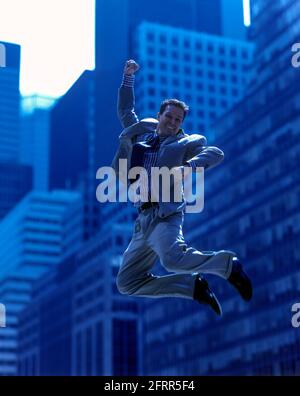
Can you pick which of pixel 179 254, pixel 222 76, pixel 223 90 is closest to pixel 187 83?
pixel 222 76

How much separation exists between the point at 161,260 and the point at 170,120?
178cm

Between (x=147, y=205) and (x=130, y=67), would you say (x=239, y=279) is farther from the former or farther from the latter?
(x=130, y=67)

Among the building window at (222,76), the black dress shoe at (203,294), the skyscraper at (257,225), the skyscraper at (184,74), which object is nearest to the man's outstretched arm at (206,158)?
the black dress shoe at (203,294)

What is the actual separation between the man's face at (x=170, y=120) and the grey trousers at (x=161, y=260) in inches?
40.4

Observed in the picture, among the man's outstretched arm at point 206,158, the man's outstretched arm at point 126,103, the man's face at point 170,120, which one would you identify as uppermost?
the man's outstretched arm at point 126,103

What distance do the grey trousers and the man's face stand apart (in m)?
1.03

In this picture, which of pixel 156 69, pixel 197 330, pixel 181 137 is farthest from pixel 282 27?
pixel 181 137

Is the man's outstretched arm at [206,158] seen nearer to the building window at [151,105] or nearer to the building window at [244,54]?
the building window at [151,105]

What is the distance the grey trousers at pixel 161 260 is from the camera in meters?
9.88

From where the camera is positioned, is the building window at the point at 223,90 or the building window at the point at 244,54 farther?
the building window at the point at 244,54

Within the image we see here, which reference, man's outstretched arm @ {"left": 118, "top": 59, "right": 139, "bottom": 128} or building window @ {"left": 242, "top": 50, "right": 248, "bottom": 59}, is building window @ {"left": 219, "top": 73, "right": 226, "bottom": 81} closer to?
building window @ {"left": 242, "top": 50, "right": 248, "bottom": 59}

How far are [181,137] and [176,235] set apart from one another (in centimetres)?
131

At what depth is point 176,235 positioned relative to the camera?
10.2m
